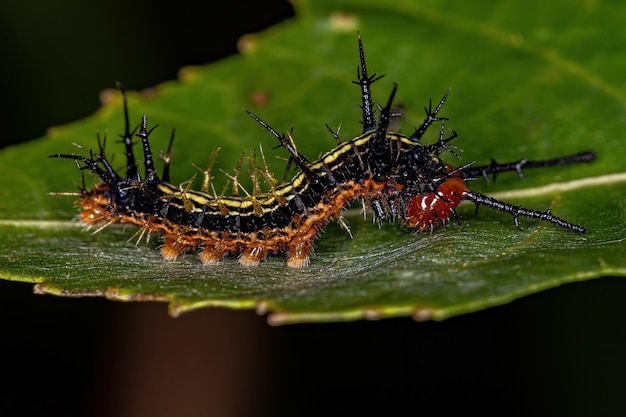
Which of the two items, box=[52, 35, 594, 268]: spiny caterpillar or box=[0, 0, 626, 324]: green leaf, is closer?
box=[0, 0, 626, 324]: green leaf

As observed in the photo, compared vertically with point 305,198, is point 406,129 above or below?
above

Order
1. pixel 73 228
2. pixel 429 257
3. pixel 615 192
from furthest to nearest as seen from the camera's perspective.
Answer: pixel 73 228
pixel 615 192
pixel 429 257

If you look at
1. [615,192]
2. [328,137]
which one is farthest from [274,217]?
[615,192]

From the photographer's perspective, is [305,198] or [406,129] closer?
[305,198]

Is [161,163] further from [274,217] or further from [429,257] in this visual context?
[429,257]

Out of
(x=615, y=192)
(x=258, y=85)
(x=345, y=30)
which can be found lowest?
(x=615, y=192)
